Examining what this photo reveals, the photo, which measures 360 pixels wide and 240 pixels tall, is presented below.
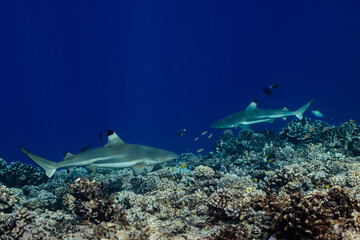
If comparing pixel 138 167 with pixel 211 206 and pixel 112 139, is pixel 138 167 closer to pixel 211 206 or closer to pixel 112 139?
pixel 112 139

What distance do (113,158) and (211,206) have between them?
4356mm

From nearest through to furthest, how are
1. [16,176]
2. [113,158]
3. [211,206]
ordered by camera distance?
[211,206] → [113,158] → [16,176]

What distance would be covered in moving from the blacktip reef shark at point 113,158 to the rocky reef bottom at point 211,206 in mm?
859

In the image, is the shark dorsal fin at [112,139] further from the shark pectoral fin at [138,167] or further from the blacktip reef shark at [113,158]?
the shark pectoral fin at [138,167]

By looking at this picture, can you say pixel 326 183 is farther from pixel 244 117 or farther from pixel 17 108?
pixel 17 108

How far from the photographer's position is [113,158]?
25.6 ft

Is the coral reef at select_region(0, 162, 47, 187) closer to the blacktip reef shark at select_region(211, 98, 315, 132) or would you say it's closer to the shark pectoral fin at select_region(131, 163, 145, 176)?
the shark pectoral fin at select_region(131, 163, 145, 176)

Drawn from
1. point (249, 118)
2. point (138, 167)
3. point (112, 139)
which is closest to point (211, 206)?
point (138, 167)

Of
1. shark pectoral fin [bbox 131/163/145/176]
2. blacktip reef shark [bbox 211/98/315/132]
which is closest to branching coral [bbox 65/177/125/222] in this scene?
shark pectoral fin [bbox 131/163/145/176]

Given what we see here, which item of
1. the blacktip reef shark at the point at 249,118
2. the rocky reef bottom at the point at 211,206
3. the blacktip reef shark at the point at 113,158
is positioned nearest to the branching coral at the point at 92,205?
the rocky reef bottom at the point at 211,206

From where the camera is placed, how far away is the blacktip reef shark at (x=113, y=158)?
7.16 metres

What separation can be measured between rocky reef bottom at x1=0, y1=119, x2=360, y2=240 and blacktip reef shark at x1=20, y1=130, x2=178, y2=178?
86 centimetres

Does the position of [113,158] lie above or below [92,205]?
above

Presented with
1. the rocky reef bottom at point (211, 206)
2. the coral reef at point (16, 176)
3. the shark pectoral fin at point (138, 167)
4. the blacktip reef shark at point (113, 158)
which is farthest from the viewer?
the coral reef at point (16, 176)
